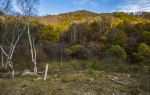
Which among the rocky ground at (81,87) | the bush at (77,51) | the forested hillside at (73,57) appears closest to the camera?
the rocky ground at (81,87)

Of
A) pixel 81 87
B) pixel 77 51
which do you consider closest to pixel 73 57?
pixel 77 51

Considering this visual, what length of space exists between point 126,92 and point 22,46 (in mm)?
34975

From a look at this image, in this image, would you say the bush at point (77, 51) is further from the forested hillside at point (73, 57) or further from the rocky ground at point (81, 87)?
the rocky ground at point (81, 87)

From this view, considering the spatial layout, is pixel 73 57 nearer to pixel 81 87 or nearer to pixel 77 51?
pixel 77 51

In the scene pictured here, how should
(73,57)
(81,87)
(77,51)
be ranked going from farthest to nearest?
(77,51), (73,57), (81,87)

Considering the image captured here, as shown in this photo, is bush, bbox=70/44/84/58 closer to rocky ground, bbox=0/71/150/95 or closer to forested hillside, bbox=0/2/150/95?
forested hillside, bbox=0/2/150/95

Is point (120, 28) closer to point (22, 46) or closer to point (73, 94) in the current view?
point (22, 46)

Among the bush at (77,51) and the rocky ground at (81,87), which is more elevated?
the rocky ground at (81,87)

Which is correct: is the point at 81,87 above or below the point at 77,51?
above

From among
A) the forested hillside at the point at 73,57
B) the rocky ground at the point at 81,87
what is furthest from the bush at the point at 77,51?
the rocky ground at the point at 81,87

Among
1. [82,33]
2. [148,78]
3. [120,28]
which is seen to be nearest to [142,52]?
[120,28]

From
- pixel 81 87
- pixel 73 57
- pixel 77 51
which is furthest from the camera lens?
pixel 77 51

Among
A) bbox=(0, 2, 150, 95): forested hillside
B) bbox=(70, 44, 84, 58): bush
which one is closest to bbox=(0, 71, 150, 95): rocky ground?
bbox=(0, 2, 150, 95): forested hillside

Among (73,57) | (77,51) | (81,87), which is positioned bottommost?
(73,57)
